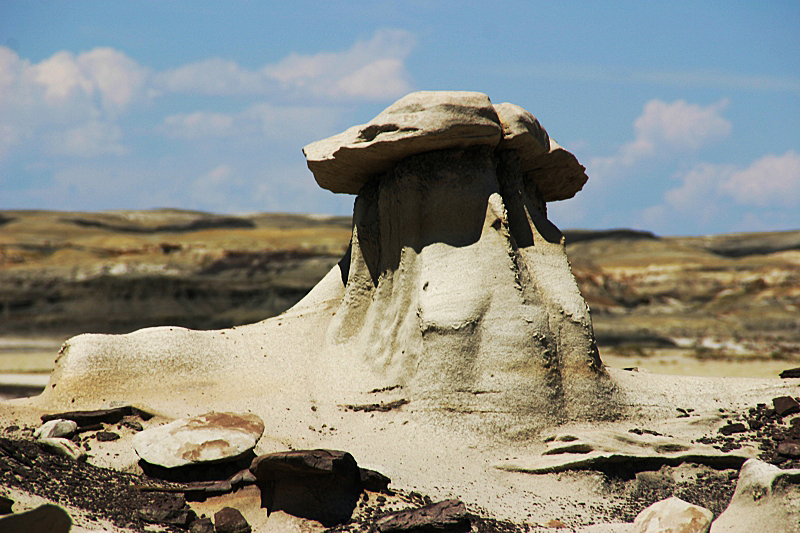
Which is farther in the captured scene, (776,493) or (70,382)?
(70,382)

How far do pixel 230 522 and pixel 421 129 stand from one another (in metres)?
4.30

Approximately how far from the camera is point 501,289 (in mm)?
7078

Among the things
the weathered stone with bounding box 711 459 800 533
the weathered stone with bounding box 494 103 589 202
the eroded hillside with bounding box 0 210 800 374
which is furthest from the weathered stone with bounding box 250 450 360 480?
the eroded hillside with bounding box 0 210 800 374

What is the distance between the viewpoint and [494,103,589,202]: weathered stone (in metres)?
7.75

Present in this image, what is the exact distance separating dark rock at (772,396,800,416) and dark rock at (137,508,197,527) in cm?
601

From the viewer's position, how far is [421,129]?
7.21 metres

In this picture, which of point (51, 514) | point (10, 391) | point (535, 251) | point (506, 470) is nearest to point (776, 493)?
point (506, 470)

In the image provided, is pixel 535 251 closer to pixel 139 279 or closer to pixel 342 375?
pixel 342 375

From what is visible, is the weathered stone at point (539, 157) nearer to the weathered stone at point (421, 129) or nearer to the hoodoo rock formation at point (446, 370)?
the hoodoo rock formation at point (446, 370)

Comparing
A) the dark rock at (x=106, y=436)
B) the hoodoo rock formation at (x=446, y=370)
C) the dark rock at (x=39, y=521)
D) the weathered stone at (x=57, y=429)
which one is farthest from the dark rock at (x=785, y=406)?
the weathered stone at (x=57, y=429)

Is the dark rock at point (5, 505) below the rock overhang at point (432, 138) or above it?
below

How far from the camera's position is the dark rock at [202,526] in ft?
15.8

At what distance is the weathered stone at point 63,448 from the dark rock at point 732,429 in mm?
6136

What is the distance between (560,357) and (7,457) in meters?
5.07
